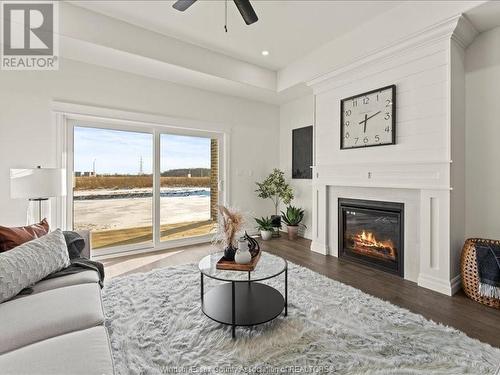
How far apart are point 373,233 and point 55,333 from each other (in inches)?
132

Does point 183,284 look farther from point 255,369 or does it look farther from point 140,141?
point 140,141

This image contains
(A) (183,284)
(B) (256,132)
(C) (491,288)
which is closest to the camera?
(C) (491,288)

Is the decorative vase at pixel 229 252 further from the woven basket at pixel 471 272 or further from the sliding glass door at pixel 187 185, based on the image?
the sliding glass door at pixel 187 185

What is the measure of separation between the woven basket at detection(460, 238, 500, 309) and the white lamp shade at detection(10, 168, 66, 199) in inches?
163

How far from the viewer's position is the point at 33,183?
7.93ft

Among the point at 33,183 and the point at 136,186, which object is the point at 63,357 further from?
the point at 136,186

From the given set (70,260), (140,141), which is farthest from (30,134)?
(70,260)

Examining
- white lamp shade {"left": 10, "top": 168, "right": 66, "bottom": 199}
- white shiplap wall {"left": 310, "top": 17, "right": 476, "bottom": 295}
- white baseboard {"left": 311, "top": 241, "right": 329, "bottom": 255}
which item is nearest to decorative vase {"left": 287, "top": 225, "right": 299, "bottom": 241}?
white baseboard {"left": 311, "top": 241, "right": 329, "bottom": 255}

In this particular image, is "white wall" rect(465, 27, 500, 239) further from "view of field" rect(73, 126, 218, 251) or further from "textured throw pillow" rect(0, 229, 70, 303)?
"textured throw pillow" rect(0, 229, 70, 303)

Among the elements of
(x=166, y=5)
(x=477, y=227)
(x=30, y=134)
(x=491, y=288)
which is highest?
(x=166, y=5)

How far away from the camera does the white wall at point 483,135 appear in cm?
264

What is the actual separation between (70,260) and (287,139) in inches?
164

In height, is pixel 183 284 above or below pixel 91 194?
below

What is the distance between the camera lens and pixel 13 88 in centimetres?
301
